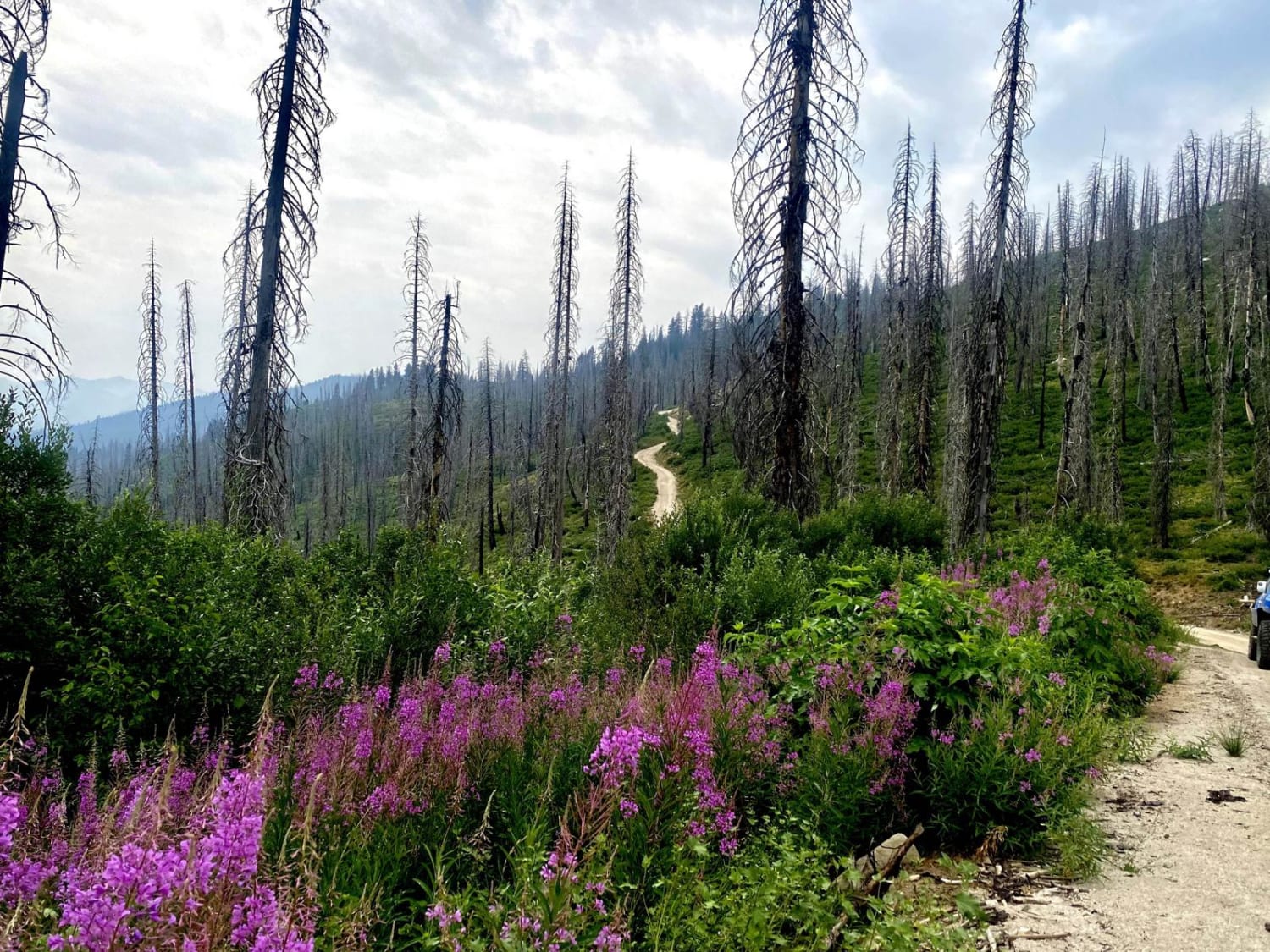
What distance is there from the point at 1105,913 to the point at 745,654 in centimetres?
266

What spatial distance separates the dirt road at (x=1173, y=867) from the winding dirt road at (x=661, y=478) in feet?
113

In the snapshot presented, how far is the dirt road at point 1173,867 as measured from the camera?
3133 millimetres

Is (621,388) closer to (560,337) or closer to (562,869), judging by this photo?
(560,337)

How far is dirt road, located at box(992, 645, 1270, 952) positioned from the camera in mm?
3133

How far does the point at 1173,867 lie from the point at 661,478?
58.9 metres

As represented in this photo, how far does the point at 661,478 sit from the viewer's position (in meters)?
62.8

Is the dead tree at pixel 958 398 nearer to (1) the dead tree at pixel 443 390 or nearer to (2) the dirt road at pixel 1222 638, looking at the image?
(2) the dirt road at pixel 1222 638

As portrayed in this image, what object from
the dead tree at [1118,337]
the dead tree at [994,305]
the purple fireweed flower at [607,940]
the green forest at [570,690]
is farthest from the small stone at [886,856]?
the dead tree at [1118,337]

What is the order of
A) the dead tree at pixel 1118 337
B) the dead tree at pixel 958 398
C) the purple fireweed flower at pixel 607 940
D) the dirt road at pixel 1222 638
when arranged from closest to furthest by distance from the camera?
the purple fireweed flower at pixel 607 940
the dirt road at pixel 1222 638
the dead tree at pixel 958 398
the dead tree at pixel 1118 337

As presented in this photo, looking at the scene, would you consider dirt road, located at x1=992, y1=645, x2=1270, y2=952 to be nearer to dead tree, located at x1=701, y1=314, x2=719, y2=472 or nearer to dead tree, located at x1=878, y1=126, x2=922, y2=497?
dead tree, located at x1=878, y1=126, x2=922, y2=497

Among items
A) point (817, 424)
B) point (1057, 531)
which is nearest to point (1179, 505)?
point (1057, 531)

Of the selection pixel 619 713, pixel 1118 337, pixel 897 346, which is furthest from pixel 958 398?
pixel 619 713

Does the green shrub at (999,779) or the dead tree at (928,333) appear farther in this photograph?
the dead tree at (928,333)

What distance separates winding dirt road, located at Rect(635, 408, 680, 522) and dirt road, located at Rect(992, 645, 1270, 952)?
34537 millimetres
